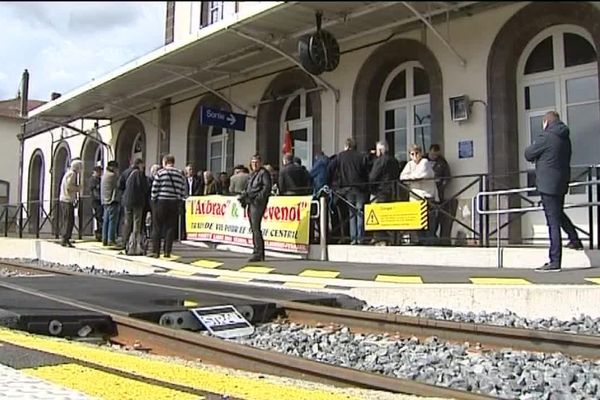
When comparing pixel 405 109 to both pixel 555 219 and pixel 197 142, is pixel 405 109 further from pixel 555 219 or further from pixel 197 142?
pixel 197 142

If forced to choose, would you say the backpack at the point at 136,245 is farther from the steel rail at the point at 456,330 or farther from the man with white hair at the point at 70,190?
the steel rail at the point at 456,330

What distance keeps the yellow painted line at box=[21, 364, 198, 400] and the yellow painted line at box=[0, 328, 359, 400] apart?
0.09 metres

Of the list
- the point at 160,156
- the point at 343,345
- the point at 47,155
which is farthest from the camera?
the point at 47,155

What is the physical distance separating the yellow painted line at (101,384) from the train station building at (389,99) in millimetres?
4009

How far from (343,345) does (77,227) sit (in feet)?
46.5

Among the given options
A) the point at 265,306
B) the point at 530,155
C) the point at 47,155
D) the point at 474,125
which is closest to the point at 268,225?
the point at 474,125

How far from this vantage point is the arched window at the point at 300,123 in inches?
675

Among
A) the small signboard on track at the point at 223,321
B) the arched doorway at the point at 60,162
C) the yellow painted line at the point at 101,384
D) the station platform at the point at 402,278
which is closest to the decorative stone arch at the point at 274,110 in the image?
the station platform at the point at 402,278

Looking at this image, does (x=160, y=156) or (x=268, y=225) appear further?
(x=160, y=156)

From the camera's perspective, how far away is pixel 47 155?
26062 mm

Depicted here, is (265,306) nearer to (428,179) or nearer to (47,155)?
(428,179)

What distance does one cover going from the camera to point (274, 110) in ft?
58.5

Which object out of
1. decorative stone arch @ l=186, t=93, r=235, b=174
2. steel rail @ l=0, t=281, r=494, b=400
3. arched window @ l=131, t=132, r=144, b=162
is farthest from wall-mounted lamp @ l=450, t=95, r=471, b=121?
arched window @ l=131, t=132, r=144, b=162

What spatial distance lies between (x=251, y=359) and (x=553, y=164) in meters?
4.04
